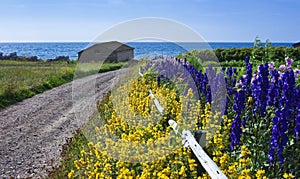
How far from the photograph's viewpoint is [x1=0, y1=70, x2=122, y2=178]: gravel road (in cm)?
622

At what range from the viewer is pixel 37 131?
852 cm

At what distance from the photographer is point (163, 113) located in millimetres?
6660

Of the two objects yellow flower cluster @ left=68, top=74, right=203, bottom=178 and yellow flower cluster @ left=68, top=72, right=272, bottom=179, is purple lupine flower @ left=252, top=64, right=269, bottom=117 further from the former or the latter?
yellow flower cluster @ left=68, top=74, right=203, bottom=178

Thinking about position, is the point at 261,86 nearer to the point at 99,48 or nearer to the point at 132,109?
the point at 132,109

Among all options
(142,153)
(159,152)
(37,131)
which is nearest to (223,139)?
(159,152)

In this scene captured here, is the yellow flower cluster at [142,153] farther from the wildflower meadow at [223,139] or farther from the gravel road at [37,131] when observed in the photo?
the gravel road at [37,131]

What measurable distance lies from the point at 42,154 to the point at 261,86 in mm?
4079

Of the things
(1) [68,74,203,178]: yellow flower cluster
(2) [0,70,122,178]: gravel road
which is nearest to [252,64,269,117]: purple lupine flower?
(1) [68,74,203,178]: yellow flower cluster

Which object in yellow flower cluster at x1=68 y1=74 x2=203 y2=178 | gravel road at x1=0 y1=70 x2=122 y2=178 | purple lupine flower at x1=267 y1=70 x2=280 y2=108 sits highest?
purple lupine flower at x1=267 y1=70 x2=280 y2=108

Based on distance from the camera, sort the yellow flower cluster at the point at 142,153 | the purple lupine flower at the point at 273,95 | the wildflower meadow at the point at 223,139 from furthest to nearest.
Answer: the purple lupine flower at the point at 273,95, the yellow flower cluster at the point at 142,153, the wildflower meadow at the point at 223,139

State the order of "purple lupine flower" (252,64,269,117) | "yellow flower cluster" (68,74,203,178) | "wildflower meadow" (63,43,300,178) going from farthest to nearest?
"purple lupine flower" (252,64,269,117), "yellow flower cluster" (68,74,203,178), "wildflower meadow" (63,43,300,178)

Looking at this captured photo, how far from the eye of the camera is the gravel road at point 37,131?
622 cm

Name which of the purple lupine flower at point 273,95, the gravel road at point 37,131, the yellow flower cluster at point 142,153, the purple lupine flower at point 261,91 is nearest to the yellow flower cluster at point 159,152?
the yellow flower cluster at point 142,153

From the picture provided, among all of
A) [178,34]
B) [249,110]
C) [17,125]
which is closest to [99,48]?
[17,125]
